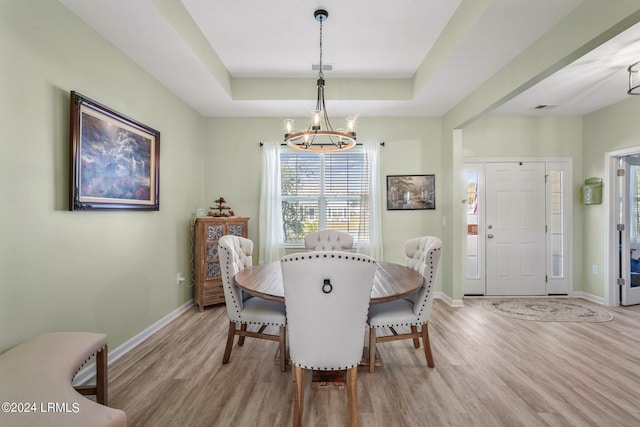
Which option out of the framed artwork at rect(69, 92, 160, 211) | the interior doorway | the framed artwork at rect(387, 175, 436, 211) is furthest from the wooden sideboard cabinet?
the interior doorway

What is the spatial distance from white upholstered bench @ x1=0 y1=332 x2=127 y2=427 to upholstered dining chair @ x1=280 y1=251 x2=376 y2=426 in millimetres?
808

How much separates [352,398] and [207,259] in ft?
8.41

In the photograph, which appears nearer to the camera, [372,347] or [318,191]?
[372,347]

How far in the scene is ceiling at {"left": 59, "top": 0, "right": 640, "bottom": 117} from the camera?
2080 mm

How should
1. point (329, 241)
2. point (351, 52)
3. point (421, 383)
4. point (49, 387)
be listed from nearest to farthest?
point (49, 387)
point (421, 383)
point (351, 52)
point (329, 241)

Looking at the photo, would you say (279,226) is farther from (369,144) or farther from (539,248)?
(539,248)

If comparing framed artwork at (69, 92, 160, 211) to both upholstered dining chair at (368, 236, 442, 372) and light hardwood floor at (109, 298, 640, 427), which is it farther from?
upholstered dining chair at (368, 236, 442, 372)

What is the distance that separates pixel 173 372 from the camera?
7.04 ft

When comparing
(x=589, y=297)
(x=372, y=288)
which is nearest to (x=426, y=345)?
(x=372, y=288)

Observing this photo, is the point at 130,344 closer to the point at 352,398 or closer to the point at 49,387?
the point at 49,387

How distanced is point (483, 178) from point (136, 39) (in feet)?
14.7

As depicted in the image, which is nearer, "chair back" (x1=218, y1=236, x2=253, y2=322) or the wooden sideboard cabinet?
"chair back" (x1=218, y1=236, x2=253, y2=322)

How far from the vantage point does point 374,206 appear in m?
4.05

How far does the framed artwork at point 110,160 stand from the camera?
191 centimetres
